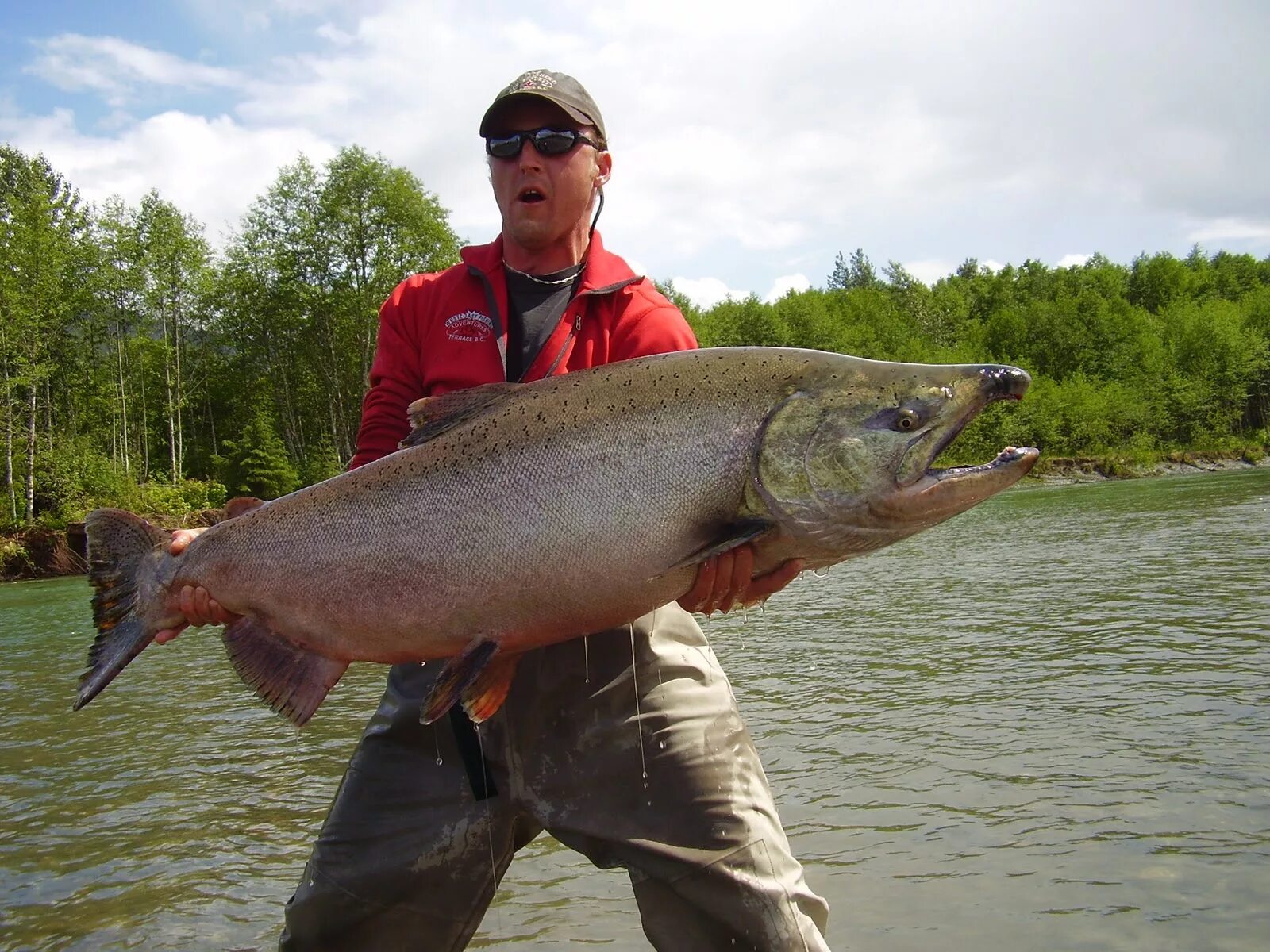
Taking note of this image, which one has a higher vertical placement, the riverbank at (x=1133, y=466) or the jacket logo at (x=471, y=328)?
the riverbank at (x=1133, y=466)

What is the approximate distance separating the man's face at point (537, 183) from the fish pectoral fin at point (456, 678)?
1451 mm

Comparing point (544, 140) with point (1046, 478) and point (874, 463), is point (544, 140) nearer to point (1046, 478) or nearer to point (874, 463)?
point (874, 463)

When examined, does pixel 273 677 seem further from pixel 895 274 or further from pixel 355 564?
pixel 895 274

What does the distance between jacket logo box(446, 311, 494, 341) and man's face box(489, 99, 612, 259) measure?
318mm

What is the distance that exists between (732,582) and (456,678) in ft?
2.73

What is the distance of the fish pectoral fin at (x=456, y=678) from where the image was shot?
271 cm

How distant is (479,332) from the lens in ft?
11.1

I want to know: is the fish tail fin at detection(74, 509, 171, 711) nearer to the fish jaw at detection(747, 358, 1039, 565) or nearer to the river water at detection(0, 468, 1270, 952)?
the river water at detection(0, 468, 1270, 952)

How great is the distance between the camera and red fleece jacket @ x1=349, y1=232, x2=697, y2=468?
3377 millimetres

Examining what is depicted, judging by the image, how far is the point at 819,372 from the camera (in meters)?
2.99

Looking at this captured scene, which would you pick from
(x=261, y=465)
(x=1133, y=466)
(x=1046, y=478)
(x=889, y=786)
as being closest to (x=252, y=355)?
(x=261, y=465)

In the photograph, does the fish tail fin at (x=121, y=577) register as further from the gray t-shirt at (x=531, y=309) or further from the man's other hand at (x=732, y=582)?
the man's other hand at (x=732, y=582)

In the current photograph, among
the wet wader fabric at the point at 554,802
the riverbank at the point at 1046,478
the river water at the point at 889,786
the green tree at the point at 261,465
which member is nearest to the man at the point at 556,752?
the wet wader fabric at the point at 554,802

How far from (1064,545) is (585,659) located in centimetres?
1736
